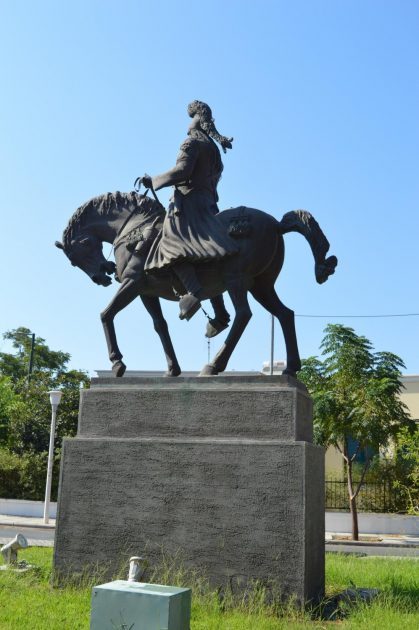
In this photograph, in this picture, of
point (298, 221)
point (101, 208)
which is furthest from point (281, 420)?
point (101, 208)

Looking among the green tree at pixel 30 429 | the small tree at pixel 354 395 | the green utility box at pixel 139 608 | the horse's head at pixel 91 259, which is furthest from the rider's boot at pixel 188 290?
the green tree at pixel 30 429

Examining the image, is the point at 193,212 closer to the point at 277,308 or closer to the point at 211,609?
the point at 277,308

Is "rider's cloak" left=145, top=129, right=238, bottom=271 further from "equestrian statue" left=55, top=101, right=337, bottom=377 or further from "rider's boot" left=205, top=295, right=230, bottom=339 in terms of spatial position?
"rider's boot" left=205, top=295, right=230, bottom=339

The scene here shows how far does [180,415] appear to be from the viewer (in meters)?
7.11

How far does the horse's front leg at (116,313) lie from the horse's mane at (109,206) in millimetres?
1010

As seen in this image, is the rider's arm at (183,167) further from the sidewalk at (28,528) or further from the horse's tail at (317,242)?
the sidewalk at (28,528)

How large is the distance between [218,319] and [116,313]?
1296mm

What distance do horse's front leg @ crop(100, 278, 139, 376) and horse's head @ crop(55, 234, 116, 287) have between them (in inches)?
25.4

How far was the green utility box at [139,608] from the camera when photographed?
12.8ft

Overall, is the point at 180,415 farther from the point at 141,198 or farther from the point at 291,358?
the point at 141,198

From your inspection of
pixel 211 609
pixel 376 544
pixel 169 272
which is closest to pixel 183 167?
pixel 169 272

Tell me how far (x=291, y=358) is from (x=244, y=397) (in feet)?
3.96

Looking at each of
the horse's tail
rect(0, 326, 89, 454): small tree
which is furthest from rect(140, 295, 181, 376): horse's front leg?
rect(0, 326, 89, 454): small tree

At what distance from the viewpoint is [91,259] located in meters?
8.77
